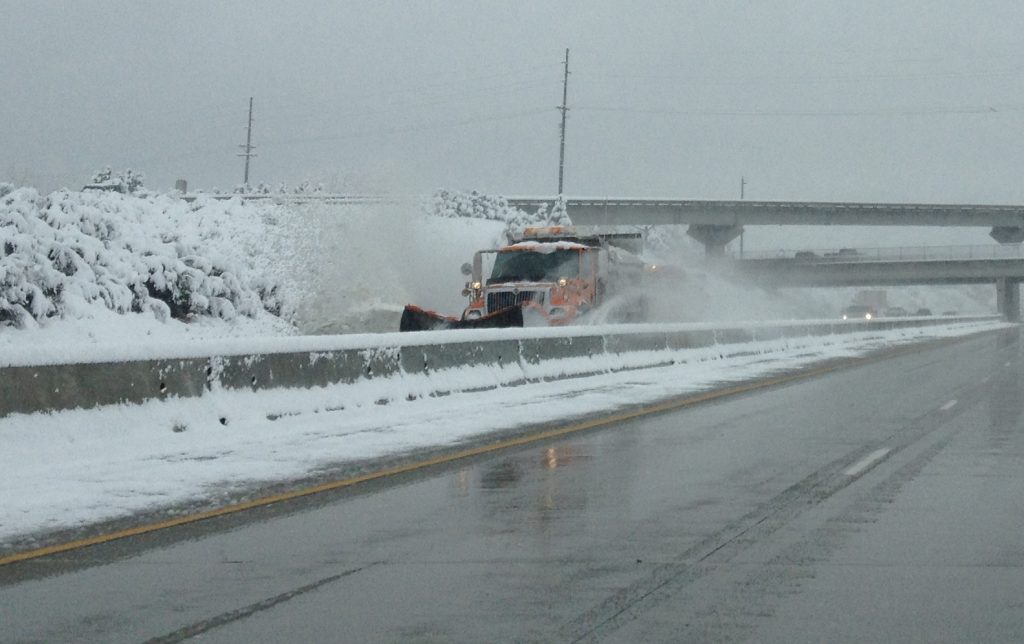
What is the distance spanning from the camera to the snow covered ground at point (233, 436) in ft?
34.5

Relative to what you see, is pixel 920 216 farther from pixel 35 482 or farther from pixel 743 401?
pixel 35 482

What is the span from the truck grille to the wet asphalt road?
16516 millimetres

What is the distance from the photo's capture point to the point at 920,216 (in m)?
105

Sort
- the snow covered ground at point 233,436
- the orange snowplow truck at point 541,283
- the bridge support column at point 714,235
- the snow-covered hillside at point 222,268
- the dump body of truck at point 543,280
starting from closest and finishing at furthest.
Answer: the snow covered ground at point 233,436, the snow-covered hillside at point 222,268, the orange snowplow truck at point 541,283, the dump body of truck at point 543,280, the bridge support column at point 714,235

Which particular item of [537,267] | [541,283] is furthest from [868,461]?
[537,267]

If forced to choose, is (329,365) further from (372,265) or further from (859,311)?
(859,311)

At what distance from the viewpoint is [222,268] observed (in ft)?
114

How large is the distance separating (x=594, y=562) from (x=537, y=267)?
23.1 metres

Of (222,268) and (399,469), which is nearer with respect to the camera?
(399,469)

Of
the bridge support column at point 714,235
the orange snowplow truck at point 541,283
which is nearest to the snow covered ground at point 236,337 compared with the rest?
the orange snowplow truck at point 541,283

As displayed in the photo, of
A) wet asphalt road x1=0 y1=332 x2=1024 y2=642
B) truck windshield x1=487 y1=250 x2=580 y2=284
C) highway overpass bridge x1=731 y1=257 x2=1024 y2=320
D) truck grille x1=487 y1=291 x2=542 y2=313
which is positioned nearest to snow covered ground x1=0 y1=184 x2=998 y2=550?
wet asphalt road x1=0 y1=332 x2=1024 y2=642

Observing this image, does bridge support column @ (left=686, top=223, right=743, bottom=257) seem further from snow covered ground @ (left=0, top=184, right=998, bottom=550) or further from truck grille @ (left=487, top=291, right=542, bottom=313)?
truck grille @ (left=487, top=291, right=542, bottom=313)

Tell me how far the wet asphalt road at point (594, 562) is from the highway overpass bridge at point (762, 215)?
74213 millimetres

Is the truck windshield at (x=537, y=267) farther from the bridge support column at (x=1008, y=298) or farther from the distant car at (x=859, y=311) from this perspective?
the bridge support column at (x=1008, y=298)
